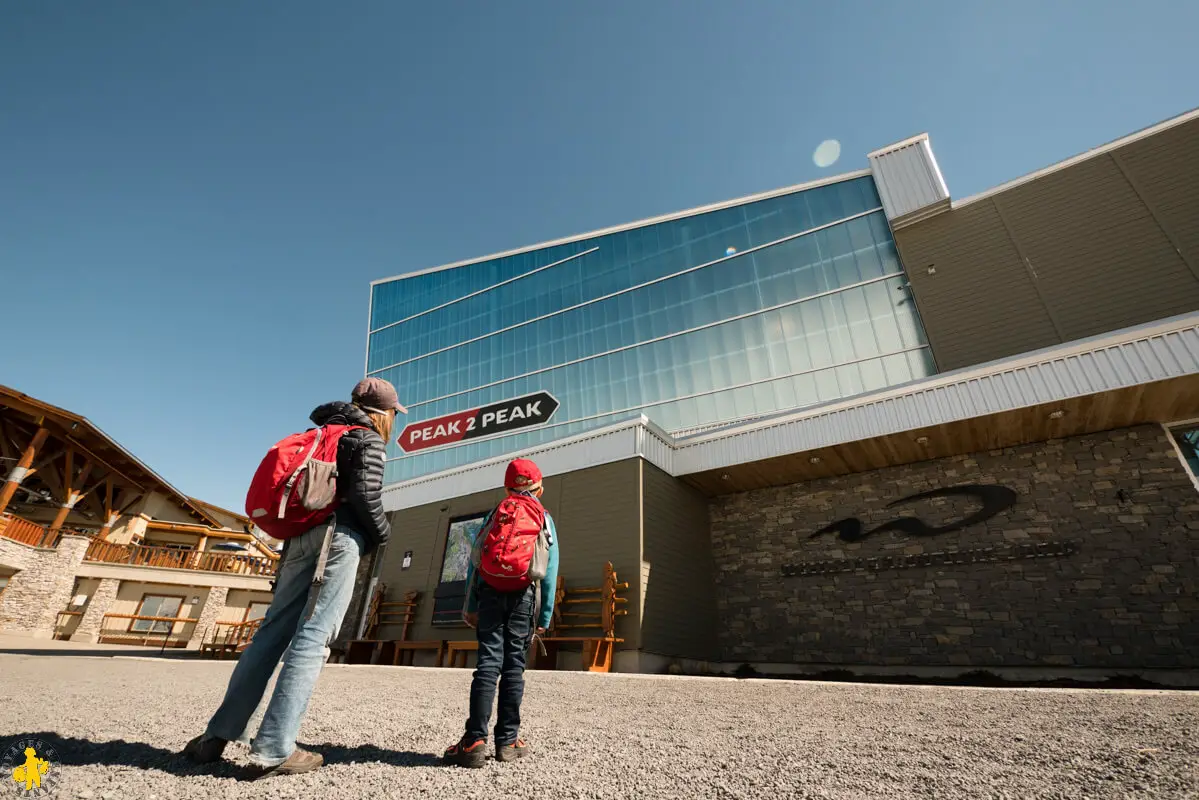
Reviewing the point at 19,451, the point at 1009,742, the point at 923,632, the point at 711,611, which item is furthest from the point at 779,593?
the point at 19,451

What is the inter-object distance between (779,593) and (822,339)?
6347 mm

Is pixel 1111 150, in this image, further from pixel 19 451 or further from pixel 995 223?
pixel 19 451

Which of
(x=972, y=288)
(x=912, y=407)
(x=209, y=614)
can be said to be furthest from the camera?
(x=209, y=614)

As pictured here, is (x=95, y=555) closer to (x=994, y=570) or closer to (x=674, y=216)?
(x=674, y=216)

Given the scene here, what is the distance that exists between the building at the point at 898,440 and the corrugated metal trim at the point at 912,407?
0.04 m

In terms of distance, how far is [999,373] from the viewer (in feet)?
29.8

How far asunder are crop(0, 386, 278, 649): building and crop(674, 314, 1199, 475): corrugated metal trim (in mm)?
18113

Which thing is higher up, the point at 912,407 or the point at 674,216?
the point at 674,216

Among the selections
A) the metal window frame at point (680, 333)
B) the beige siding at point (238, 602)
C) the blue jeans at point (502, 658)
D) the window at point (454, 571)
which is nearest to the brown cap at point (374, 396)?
the blue jeans at point (502, 658)

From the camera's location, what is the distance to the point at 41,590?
18.6 metres

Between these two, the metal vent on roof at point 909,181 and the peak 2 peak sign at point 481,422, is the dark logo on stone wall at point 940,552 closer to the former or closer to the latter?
the metal vent on roof at point 909,181

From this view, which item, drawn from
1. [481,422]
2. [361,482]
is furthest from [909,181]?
[361,482]

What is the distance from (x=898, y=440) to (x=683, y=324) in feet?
23.7

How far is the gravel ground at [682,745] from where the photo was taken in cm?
184
